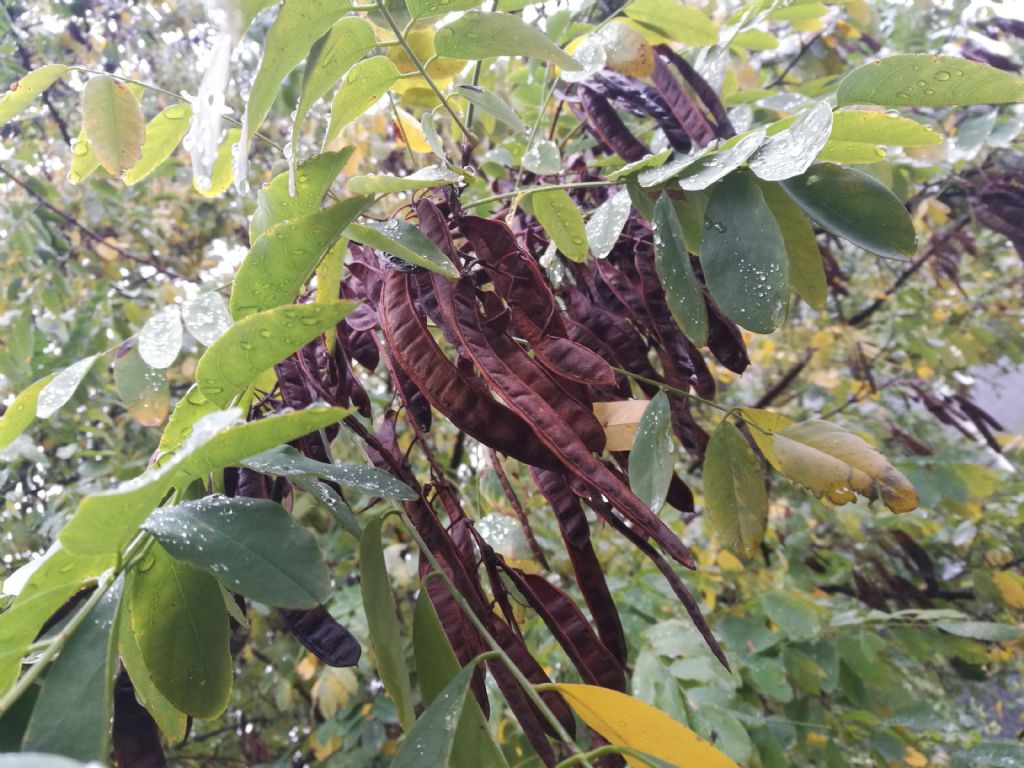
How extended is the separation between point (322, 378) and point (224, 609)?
0.76ft

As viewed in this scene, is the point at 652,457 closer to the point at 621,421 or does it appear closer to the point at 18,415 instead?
the point at 621,421

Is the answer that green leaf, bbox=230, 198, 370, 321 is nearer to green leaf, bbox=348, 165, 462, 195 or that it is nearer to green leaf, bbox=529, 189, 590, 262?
green leaf, bbox=348, 165, 462, 195

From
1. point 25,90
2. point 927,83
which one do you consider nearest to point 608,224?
point 927,83

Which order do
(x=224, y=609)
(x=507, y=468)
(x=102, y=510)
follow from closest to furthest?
(x=102, y=510), (x=224, y=609), (x=507, y=468)

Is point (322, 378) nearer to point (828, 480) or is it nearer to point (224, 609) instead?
point (224, 609)

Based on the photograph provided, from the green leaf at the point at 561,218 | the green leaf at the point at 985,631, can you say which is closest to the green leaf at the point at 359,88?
the green leaf at the point at 561,218

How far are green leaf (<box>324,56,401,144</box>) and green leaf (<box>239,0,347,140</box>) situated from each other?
6 centimetres

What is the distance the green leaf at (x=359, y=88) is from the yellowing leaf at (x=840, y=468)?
43cm

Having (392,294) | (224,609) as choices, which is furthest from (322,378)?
(224,609)

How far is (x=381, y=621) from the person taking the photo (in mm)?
437

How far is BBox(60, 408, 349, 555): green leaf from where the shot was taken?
279mm

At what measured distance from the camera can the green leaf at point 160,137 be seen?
0.71 m

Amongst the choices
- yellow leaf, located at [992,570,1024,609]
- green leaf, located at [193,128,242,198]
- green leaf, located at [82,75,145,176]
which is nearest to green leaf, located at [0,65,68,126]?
green leaf, located at [82,75,145,176]

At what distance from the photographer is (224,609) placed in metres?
0.39
